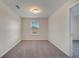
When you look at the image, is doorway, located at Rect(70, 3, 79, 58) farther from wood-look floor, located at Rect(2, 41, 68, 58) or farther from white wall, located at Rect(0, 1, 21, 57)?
white wall, located at Rect(0, 1, 21, 57)

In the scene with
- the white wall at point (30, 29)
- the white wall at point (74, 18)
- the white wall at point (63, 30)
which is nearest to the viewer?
the white wall at point (74, 18)

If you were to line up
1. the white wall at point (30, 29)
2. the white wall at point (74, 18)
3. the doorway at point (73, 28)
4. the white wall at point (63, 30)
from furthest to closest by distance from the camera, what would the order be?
the white wall at point (30, 29)
the white wall at point (63, 30)
the white wall at point (74, 18)
the doorway at point (73, 28)

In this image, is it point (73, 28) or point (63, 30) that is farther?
point (63, 30)

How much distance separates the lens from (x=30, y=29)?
9.86m

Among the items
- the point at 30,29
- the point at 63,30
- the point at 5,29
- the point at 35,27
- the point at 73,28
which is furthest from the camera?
the point at 35,27

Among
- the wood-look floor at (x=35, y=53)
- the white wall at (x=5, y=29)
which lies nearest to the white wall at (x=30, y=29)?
the white wall at (x=5, y=29)

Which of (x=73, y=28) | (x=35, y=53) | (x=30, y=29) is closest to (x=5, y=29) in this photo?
(x=35, y=53)

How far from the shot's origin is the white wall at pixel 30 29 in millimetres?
9820

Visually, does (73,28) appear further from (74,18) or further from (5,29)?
(5,29)

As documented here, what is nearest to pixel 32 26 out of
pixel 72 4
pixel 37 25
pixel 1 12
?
pixel 37 25

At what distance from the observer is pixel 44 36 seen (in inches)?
390

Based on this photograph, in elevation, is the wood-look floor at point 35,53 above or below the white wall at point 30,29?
below

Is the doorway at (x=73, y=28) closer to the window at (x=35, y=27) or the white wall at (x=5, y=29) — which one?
the white wall at (x=5, y=29)

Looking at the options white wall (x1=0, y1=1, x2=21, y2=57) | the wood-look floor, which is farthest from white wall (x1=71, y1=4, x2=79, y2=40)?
white wall (x1=0, y1=1, x2=21, y2=57)
